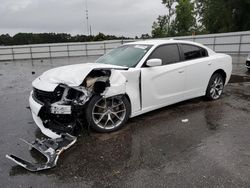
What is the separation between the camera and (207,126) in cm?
461

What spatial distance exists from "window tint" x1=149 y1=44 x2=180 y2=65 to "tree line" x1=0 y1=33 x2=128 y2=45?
33.2 m

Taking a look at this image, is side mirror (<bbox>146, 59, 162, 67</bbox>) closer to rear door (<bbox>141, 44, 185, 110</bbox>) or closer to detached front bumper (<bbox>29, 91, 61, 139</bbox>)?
rear door (<bbox>141, 44, 185, 110</bbox>)

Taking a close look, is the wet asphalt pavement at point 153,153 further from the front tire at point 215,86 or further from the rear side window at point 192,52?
the rear side window at point 192,52

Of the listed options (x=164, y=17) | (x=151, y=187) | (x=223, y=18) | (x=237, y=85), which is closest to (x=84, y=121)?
(x=151, y=187)

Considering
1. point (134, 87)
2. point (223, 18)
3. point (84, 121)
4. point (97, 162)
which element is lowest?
point (97, 162)

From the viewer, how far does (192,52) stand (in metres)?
5.77

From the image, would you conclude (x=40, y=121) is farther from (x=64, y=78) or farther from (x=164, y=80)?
(x=164, y=80)

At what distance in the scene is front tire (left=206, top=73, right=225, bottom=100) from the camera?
6.07m

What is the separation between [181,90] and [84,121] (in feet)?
7.50

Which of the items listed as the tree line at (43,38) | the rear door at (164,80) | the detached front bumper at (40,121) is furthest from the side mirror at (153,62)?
the tree line at (43,38)

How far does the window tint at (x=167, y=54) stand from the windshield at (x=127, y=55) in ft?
0.64

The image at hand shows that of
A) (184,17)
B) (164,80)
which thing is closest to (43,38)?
(184,17)

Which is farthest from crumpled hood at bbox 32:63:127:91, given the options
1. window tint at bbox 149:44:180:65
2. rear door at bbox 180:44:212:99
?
rear door at bbox 180:44:212:99

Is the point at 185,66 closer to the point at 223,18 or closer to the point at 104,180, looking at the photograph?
the point at 104,180
